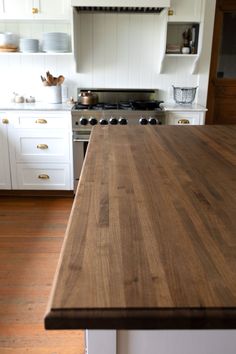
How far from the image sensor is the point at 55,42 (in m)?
3.37

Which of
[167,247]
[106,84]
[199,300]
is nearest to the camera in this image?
[199,300]

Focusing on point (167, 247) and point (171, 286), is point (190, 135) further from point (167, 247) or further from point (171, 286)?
point (171, 286)

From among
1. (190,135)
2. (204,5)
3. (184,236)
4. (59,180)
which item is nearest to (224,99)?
(204,5)

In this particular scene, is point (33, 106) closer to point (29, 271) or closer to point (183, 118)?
point (183, 118)

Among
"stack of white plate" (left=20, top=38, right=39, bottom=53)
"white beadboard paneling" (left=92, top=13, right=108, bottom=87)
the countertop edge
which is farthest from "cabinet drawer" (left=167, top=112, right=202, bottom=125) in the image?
the countertop edge

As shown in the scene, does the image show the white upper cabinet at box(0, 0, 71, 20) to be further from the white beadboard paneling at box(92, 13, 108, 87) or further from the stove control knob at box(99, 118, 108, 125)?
the stove control knob at box(99, 118, 108, 125)

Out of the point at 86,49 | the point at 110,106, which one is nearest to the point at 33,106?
the point at 110,106

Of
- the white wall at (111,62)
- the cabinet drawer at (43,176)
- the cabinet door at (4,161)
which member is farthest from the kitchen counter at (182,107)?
the cabinet door at (4,161)

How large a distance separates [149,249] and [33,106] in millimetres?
2902

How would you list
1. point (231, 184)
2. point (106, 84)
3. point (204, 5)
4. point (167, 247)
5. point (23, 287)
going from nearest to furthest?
point (167, 247) < point (231, 184) < point (23, 287) < point (204, 5) < point (106, 84)

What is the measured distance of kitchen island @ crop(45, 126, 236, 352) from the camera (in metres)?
0.53

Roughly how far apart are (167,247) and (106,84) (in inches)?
128

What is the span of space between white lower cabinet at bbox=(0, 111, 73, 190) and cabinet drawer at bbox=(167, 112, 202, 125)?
98 centimetres

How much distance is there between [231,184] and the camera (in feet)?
3.63
